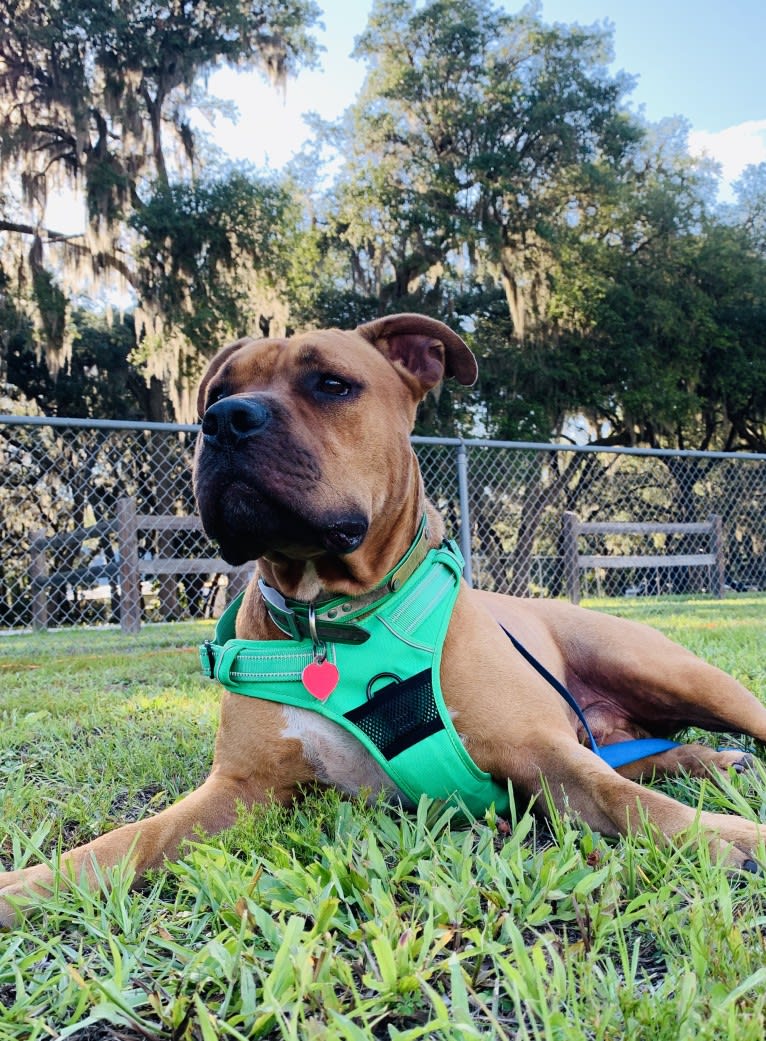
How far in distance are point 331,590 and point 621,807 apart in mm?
948

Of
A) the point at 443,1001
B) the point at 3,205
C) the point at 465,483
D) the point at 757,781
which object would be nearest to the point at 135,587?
the point at 465,483

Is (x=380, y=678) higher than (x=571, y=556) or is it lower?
higher

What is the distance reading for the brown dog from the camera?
1963 millimetres

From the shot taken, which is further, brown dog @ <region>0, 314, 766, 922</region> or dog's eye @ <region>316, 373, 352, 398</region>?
dog's eye @ <region>316, 373, 352, 398</region>

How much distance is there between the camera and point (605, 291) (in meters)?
18.7

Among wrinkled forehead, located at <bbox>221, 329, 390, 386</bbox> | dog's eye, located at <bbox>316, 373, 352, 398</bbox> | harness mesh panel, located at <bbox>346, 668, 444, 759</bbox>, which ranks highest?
wrinkled forehead, located at <bbox>221, 329, 390, 386</bbox>

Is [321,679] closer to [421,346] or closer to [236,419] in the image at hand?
[236,419]

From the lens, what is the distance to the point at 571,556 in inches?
452

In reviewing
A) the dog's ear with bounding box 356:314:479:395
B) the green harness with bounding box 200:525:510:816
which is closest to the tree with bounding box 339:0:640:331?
the dog's ear with bounding box 356:314:479:395

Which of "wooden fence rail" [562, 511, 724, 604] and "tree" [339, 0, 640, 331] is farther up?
"tree" [339, 0, 640, 331]

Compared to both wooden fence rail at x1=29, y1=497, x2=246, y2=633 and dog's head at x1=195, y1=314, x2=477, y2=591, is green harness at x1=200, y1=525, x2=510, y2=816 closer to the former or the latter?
dog's head at x1=195, y1=314, x2=477, y2=591

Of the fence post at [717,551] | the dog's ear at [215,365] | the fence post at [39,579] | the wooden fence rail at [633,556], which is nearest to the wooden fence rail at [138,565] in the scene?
the fence post at [39,579]

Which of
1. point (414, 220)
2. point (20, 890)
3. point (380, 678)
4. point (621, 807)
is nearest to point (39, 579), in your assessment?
point (414, 220)

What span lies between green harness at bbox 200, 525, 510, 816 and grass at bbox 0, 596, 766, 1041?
0.39 feet
